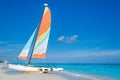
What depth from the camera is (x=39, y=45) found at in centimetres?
2714

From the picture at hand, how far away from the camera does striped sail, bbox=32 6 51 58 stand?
1054 inches

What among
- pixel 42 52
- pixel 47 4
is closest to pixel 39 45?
pixel 42 52

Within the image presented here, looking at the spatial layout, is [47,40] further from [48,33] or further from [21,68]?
[21,68]

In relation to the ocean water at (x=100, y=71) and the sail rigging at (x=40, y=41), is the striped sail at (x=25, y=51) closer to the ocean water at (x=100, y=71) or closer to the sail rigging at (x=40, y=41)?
the sail rigging at (x=40, y=41)

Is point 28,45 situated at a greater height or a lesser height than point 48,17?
lesser

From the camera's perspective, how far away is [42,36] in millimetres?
27250

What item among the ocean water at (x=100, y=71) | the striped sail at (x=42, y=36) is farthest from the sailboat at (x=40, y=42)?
the ocean water at (x=100, y=71)

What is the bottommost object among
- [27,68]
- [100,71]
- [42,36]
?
[27,68]

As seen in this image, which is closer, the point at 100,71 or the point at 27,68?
the point at 27,68

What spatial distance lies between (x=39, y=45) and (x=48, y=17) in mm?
3366

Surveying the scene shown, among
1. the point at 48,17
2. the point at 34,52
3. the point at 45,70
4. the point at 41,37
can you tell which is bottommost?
the point at 45,70

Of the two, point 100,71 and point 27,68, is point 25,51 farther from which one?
point 100,71

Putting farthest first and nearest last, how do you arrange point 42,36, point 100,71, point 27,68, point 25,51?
point 100,71
point 42,36
point 25,51
point 27,68

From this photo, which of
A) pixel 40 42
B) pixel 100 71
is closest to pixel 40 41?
pixel 40 42
